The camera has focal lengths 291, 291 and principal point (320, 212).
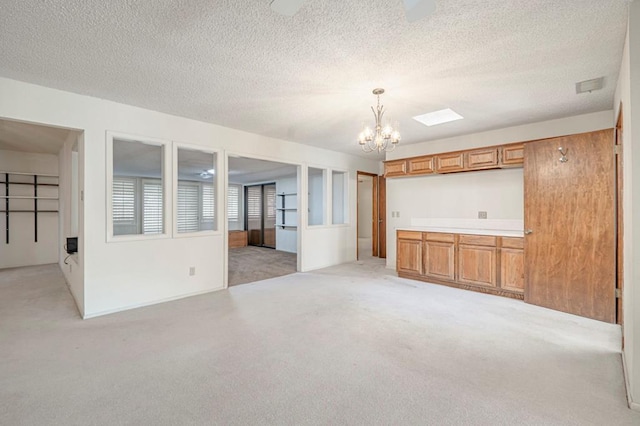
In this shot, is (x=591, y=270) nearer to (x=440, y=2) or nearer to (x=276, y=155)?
(x=440, y=2)

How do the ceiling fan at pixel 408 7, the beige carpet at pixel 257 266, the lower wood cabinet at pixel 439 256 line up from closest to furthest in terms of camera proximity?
the ceiling fan at pixel 408 7
the lower wood cabinet at pixel 439 256
the beige carpet at pixel 257 266

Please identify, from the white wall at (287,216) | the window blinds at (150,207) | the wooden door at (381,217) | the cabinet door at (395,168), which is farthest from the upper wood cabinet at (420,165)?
the window blinds at (150,207)

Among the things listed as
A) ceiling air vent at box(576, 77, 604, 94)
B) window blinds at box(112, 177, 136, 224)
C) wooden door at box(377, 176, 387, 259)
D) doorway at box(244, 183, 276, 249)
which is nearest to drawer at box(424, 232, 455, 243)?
ceiling air vent at box(576, 77, 604, 94)

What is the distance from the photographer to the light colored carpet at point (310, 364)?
69.1 inches

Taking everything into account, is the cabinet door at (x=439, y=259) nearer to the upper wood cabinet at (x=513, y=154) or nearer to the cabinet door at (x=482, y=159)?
the cabinet door at (x=482, y=159)

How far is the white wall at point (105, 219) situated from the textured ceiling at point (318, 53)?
0.19m

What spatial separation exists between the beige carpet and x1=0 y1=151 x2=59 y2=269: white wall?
12.8ft

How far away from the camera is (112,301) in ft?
11.2

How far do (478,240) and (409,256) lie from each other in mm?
1145

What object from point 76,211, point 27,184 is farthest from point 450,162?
point 27,184

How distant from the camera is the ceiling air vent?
2.86 metres

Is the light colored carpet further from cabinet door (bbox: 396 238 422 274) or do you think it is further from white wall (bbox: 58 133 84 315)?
cabinet door (bbox: 396 238 422 274)

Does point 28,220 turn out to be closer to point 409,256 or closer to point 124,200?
point 124,200

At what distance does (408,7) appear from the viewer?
1.66m
